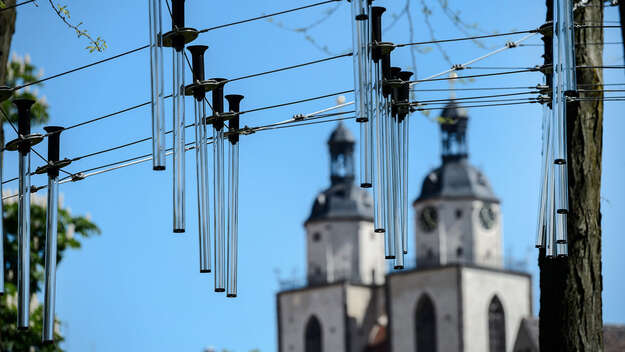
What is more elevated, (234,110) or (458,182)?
(458,182)

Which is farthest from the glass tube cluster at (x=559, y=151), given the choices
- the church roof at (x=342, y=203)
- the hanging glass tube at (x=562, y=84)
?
the church roof at (x=342, y=203)

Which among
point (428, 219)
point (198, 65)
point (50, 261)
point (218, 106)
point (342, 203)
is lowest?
point (50, 261)

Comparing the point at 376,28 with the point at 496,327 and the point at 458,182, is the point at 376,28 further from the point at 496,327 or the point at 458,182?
the point at 458,182

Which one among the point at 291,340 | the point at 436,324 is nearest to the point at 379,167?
the point at 436,324

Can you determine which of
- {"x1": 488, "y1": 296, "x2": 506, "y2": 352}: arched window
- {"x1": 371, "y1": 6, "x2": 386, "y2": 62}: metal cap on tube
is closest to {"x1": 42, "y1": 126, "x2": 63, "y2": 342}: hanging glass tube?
{"x1": 371, "y1": 6, "x2": 386, "y2": 62}: metal cap on tube

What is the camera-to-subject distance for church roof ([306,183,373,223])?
412 ft

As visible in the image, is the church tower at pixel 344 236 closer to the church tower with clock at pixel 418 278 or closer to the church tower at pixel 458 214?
the church tower with clock at pixel 418 278

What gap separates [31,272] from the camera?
1190 inches

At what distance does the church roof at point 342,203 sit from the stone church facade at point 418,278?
2.7 inches

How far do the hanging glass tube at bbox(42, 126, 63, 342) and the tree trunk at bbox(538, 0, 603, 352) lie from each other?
3742 mm

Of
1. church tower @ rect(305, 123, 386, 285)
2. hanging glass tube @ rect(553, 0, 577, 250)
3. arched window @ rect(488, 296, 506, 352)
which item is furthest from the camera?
church tower @ rect(305, 123, 386, 285)

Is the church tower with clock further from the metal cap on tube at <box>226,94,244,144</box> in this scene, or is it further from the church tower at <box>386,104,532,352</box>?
the metal cap on tube at <box>226,94,244,144</box>

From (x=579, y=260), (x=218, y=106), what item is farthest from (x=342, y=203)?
(x=218, y=106)

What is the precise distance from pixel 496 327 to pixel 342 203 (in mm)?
16616
